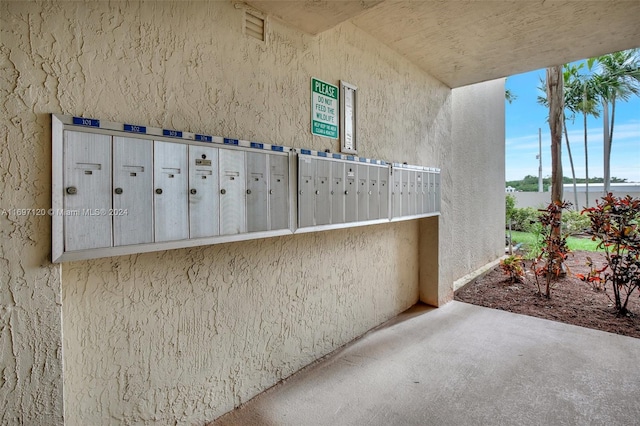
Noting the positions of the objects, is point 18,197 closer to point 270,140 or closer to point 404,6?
point 270,140

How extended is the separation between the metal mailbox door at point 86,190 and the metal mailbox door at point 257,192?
0.65m

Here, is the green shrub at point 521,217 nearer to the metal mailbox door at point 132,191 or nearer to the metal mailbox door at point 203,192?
the metal mailbox door at point 203,192

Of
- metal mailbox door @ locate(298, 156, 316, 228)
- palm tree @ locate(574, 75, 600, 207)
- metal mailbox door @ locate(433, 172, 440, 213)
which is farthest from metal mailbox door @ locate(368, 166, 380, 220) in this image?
palm tree @ locate(574, 75, 600, 207)

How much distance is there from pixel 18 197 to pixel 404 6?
2.46 metres

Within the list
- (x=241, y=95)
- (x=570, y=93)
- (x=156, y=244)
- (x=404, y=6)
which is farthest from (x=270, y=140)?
(x=570, y=93)

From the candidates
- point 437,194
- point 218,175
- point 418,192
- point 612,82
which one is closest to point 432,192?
point 437,194

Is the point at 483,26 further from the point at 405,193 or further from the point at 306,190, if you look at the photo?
the point at 306,190

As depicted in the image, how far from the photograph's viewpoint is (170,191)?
53.9 inches

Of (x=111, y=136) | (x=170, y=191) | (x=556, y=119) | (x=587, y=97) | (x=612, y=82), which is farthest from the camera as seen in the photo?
(x=587, y=97)

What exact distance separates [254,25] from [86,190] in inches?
53.2

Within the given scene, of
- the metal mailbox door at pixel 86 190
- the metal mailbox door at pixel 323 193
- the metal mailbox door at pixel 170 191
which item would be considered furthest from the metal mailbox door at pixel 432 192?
the metal mailbox door at pixel 86 190

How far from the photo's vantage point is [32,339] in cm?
107

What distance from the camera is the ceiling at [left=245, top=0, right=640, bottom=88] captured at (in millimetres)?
1939

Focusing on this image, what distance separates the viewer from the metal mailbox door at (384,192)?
2580 millimetres
